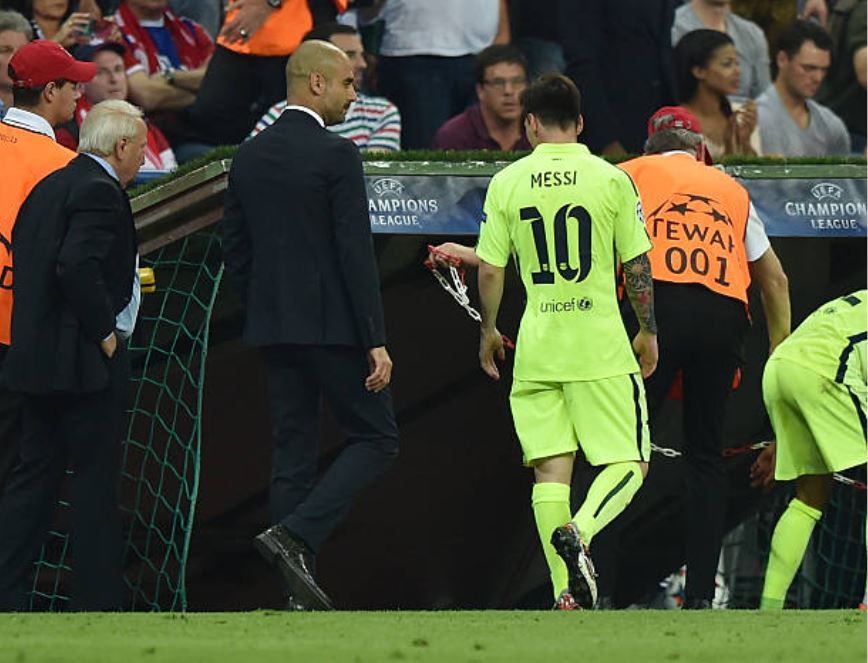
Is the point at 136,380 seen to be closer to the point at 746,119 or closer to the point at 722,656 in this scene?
the point at 746,119

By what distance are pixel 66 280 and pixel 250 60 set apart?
342 centimetres

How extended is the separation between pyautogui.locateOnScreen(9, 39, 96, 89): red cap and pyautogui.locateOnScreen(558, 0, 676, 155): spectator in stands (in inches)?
151

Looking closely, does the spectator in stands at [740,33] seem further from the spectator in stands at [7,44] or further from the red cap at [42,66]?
the red cap at [42,66]

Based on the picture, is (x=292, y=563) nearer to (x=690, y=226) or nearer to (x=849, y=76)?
(x=690, y=226)

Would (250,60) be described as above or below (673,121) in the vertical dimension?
above

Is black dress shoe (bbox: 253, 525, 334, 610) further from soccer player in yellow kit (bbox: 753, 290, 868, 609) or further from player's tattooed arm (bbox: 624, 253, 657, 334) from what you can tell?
soccer player in yellow kit (bbox: 753, 290, 868, 609)

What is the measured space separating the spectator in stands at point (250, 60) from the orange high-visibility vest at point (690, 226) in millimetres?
2607

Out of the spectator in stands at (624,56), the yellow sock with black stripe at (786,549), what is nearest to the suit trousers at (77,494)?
the yellow sock with black stripe at (786,549)

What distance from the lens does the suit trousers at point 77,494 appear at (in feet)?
28.3

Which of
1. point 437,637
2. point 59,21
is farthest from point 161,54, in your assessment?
point 437,637

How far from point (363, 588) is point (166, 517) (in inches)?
57.0

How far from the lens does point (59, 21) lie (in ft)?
39.3

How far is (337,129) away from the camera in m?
11.8

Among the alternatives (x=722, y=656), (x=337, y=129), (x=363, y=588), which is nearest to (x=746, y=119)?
(x=337, y=129)
